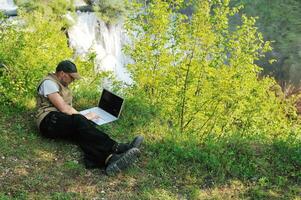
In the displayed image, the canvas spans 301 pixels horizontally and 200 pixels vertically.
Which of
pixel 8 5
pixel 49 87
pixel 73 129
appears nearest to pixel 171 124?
pixel 73 129

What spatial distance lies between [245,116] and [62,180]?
415 cm

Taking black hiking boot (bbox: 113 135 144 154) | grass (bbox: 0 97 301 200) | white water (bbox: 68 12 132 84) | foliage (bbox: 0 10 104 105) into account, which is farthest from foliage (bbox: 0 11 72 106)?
white water (bbox: 68 12 132 84)

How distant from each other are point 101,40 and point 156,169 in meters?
13.8

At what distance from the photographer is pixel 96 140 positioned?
17.3ft

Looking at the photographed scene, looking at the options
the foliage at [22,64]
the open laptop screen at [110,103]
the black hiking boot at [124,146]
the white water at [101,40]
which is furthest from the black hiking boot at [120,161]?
the white water at [101,40]

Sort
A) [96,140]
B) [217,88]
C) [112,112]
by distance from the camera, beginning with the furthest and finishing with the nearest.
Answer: [217,88], [112,112], [96,140]

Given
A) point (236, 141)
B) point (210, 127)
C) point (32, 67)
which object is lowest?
point (210, 127)

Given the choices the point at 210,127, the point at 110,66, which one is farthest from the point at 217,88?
the point at 110,66

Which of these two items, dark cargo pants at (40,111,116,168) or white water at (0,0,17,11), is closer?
dark cargo pants at (40,111,116,168)

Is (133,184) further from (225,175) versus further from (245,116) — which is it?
(245,116)

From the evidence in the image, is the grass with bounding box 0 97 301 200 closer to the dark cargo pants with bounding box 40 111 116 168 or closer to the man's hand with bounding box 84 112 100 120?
the dark cargo pants with bounding box 40 111 116 168

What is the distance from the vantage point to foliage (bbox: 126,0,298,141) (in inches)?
295

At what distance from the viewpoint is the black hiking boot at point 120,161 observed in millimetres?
5004

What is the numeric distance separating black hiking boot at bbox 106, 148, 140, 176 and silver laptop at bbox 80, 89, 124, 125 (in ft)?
3.77
